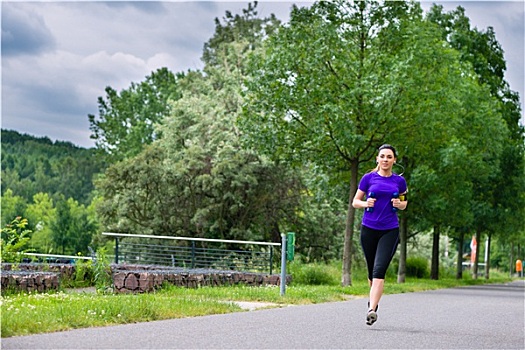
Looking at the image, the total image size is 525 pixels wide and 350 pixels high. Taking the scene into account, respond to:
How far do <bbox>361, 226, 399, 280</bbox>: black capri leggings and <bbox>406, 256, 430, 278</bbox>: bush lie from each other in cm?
3452

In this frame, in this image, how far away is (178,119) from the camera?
4575 cm

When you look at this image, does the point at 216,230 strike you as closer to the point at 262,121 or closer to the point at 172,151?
the point at 172,151

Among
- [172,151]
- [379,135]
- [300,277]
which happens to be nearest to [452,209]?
[379,135]

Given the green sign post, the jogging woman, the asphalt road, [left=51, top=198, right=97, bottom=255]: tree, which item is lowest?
[left=51, top=198, right=97, bottom=255]: tree

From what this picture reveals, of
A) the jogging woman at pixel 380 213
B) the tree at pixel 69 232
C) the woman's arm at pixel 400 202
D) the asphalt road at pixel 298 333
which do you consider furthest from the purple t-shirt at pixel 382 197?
the tree at pixel 69 232

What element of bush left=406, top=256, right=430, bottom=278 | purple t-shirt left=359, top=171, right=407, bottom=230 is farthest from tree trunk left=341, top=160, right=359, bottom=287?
bush left=406, top=256, right=430, bottom=278

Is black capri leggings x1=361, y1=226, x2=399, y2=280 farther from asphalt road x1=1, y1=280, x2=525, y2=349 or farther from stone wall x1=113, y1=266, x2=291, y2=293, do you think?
stone wall x1=113, y1=266, x2=291, y2=293

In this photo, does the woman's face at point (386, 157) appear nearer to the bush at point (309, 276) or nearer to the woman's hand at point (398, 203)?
the woman's hand at point (398, 203)

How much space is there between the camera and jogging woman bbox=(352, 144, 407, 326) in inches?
392

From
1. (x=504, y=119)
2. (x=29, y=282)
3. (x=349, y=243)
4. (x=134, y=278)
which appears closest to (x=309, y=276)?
(x=349, y=243)

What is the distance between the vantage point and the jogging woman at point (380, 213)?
9.95 meters

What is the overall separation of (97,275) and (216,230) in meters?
26.6

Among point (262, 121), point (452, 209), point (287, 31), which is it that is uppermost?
point (287, 31)

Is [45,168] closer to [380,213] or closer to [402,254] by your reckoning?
[402,254]
